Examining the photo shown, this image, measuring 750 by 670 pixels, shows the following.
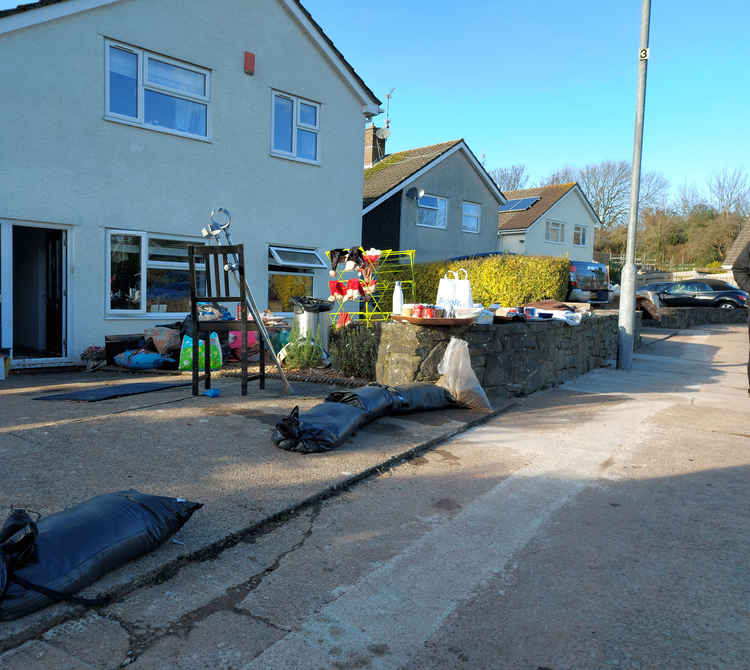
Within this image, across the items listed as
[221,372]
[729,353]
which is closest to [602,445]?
[221,372]

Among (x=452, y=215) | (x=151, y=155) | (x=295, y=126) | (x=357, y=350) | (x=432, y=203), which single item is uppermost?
(x=295, y=126)

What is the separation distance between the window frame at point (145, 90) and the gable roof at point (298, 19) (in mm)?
680

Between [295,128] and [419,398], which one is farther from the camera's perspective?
[295,128]

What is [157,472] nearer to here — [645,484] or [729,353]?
[645,484]

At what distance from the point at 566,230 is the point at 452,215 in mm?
14455

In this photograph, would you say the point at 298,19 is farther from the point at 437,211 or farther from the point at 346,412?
the point at 346,412

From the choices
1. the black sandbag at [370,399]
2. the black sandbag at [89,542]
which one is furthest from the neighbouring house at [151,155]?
the black sandbag at [89,542]

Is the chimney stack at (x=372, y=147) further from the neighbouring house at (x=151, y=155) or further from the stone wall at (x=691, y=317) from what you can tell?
the stone wall at (x=691, y=317)

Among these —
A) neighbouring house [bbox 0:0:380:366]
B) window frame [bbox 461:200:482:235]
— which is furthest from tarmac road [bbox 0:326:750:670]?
window frame [bbox 461:200:482:235]

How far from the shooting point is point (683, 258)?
4375cm

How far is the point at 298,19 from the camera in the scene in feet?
40.7

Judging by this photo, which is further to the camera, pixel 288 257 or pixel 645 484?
pixel 288 257

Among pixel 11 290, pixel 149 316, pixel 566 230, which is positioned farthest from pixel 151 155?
pixel 566 230

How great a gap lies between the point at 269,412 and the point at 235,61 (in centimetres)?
862
